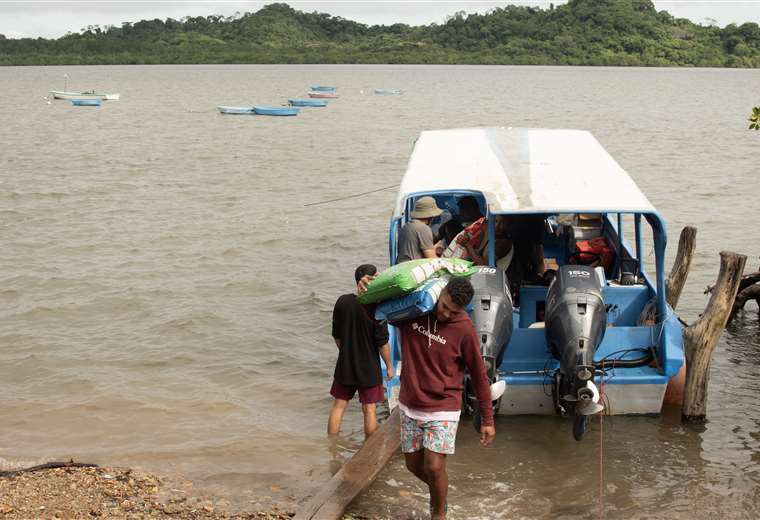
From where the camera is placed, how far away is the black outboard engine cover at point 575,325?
768cm

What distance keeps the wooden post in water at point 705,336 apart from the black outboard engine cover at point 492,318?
179cm

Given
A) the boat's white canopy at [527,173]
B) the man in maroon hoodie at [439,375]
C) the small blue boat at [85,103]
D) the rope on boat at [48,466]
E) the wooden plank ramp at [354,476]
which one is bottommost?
the small blue boat at [85,103]

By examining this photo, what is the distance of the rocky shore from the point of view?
6535 millimetres

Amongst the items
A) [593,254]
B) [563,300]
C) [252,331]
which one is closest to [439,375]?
[563,300]

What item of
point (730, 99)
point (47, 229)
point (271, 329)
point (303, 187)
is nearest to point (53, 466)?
point (271, 329)

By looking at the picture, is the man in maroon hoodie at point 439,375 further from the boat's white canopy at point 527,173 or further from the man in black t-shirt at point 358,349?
the boat's white canopy at point 527,173

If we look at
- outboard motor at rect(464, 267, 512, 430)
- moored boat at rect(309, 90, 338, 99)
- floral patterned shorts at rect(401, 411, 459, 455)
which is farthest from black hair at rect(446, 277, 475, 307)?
moored boat at rect(309, 90, 338, 99)

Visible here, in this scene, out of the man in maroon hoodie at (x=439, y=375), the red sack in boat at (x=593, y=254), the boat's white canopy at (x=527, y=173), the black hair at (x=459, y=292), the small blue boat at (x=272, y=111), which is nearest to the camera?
the black hair at (x=459, y=292)

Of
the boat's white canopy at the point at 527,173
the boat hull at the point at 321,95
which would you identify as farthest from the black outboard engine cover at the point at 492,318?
the boat hull at the point at 321,95

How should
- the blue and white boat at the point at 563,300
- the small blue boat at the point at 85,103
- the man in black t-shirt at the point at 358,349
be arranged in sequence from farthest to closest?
the small blue boat at the point at 85,103, the blue and white boat at the point at 563,300, the man in black t-shirt at the point at 358,349

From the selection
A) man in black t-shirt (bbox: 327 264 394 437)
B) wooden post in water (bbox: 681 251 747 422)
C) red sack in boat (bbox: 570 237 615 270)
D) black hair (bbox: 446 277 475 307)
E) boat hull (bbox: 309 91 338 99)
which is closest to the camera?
black hair (bbox: 446 277 475 307)

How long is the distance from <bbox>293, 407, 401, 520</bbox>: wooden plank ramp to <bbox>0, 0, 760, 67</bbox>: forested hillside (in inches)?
4769

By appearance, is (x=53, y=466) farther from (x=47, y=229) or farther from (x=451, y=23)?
(x=451, y=23)

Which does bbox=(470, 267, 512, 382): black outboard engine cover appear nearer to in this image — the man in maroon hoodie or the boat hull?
the man in maroon hoodie
